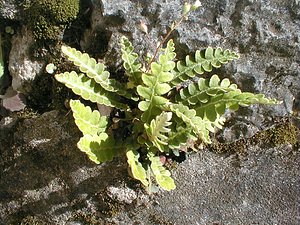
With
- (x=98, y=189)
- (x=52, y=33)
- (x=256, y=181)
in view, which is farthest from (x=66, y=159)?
(x=256, y=181)

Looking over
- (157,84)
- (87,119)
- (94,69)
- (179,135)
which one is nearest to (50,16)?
(94,69)

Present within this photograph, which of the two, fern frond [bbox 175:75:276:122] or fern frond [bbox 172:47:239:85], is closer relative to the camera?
fern frond [bbox 175:75:276:122]

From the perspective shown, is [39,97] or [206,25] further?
[39,97]

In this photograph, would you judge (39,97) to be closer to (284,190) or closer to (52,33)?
(52,33)

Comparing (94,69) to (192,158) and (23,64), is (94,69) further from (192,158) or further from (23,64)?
(192,158)

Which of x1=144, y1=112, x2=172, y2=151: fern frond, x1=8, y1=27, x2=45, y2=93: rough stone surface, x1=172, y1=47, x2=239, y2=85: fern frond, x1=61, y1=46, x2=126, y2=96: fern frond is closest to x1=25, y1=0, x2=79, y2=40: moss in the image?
x1=8, y1=27, x2=45, y2=93: rough stone surface

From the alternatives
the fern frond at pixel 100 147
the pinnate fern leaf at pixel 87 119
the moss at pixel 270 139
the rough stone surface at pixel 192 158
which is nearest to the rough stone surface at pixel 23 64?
the rough stone surface at pixel 192 158

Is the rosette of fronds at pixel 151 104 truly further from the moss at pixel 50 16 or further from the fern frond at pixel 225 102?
the moss at pixel 50 16

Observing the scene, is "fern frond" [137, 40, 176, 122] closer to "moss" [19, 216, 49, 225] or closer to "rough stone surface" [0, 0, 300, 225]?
"rough stone surface" [0, 0, 300, 225]
